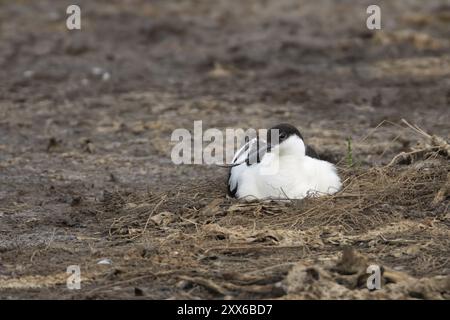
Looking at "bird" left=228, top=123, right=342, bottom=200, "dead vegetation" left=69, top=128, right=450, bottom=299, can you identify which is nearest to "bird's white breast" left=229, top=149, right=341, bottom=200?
"bird" left=228, top=123, right=342, bottom=200

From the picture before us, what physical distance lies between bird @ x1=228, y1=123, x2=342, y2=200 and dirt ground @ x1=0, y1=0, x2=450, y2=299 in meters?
0.18

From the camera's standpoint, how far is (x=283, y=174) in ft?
24.7

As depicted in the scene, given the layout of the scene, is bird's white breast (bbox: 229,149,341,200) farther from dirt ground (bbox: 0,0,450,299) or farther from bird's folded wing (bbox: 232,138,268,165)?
dirt ground (bbox: 0,0,450,299)

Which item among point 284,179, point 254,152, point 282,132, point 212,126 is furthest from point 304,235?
point 212,126

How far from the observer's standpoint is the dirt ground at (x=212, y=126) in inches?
246

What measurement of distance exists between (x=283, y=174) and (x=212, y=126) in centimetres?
377

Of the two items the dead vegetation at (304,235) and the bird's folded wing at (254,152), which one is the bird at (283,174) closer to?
the bird's folded wing at (254,152)

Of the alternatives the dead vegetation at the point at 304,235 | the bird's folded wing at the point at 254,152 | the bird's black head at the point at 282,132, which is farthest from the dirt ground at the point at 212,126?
the bird's black head at the point at 282,132

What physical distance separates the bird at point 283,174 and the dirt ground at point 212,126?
0.60ft

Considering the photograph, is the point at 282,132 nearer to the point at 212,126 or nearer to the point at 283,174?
the point at 283,174

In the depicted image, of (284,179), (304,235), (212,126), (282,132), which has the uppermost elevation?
(282,132)

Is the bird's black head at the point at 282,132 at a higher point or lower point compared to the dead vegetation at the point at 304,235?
higher

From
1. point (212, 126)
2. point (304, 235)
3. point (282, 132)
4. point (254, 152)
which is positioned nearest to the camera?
point (304, 235)

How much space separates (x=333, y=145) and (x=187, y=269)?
169 inches
